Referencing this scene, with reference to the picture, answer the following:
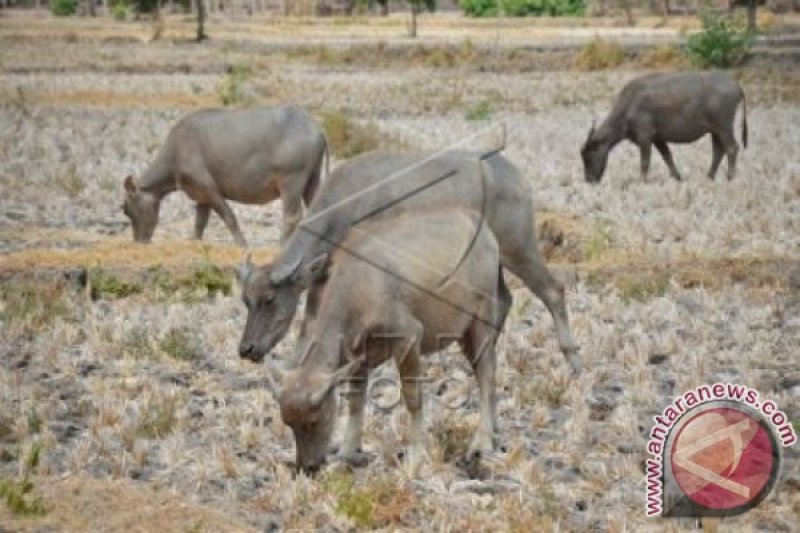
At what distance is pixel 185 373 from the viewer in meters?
8.70

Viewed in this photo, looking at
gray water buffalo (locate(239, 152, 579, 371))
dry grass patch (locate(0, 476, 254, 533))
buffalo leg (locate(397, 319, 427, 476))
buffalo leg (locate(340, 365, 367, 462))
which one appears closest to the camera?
dry grass patch (locate(0, 476, 254, 533))

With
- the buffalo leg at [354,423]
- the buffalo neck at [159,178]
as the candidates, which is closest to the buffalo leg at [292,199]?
the buffalo neck at [159,178]

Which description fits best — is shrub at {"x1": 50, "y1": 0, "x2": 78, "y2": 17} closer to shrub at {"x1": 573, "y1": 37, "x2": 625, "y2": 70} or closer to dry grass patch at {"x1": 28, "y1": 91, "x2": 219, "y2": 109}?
shrub at {"x1": 573, "y1": 37, "x2": 625, "y2": 70}

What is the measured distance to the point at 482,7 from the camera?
7562 centimetres

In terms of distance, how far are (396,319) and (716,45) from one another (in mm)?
29782

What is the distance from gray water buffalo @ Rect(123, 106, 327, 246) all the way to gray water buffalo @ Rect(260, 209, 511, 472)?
5.29 meters

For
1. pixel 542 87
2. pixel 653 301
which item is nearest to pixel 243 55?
pixel 542 87

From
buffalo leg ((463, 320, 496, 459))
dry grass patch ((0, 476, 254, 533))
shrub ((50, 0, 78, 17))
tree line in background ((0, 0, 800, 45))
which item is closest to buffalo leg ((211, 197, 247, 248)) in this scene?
buffalo leg ((463, 320, 496, 459))

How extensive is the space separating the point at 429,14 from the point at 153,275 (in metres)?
71.4

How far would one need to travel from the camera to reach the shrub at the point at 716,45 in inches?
1362

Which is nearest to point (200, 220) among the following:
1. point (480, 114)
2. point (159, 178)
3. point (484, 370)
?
point (159, 178)

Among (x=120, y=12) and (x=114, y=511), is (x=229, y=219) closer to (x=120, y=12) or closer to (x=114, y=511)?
(x=114, y=511)

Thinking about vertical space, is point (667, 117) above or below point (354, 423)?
below

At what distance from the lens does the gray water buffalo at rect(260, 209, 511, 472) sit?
20.6ft
